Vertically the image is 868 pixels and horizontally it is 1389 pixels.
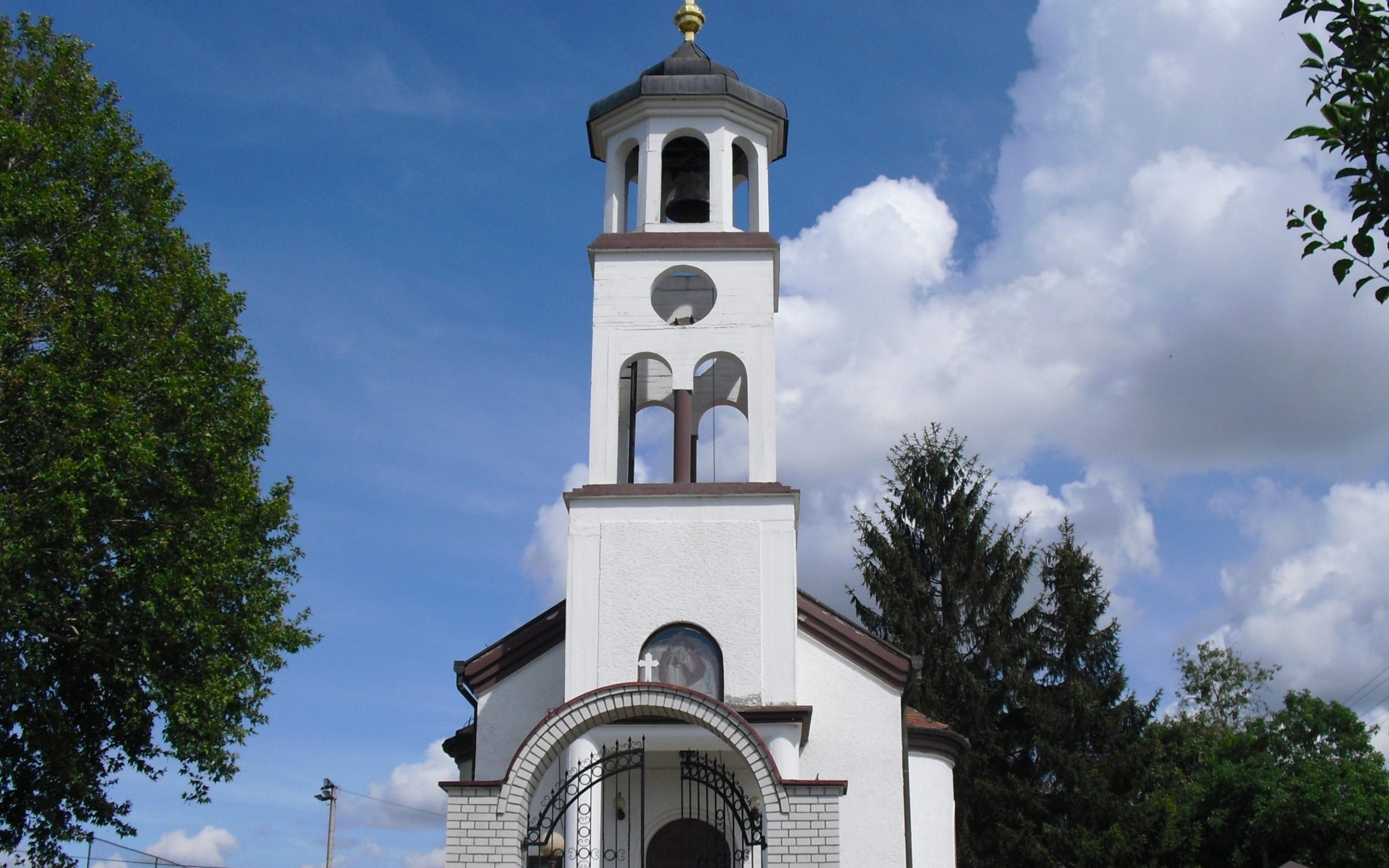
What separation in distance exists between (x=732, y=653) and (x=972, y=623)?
1814cm

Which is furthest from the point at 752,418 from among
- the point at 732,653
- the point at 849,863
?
the point at 849,863

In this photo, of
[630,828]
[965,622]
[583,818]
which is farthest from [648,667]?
[965,622]

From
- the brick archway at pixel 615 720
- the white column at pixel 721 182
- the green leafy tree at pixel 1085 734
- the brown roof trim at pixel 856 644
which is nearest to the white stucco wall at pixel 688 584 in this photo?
the brown roof trim at pixel 856 644

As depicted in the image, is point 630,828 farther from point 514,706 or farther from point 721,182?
point 721,182

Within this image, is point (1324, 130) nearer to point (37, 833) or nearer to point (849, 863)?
point (849, 863)

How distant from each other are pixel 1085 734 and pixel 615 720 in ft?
72.9

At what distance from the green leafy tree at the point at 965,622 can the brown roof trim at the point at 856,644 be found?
13931 mm

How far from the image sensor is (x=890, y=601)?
31.5 metres

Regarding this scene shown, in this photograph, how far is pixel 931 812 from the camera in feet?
56.9

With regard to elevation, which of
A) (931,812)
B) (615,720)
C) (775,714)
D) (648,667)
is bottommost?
(931,812)

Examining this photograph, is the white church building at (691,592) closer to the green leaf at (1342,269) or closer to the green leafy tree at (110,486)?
the green leafy tree at (110,486)

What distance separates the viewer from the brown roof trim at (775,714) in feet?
47.7

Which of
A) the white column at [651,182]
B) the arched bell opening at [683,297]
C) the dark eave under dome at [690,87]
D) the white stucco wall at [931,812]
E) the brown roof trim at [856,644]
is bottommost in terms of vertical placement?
the white stucco wall at [931,812]

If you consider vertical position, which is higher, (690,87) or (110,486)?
(690,87)
